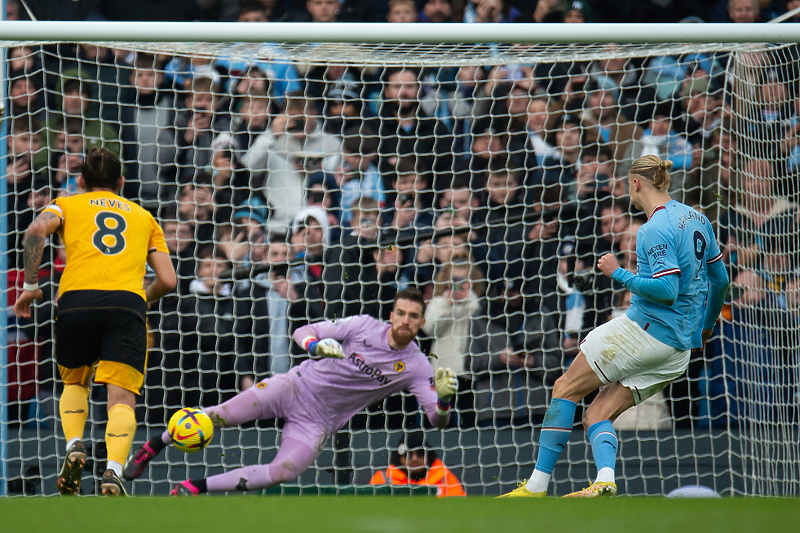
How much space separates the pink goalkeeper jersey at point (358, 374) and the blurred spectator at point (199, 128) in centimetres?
193

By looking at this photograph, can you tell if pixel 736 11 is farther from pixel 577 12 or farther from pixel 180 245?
pixel 180 245

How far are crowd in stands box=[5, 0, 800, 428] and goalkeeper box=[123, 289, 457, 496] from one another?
17.6 inches

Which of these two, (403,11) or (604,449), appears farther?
(403,11)

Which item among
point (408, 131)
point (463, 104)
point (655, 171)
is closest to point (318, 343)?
point (655, 171)

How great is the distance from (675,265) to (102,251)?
9.18ft

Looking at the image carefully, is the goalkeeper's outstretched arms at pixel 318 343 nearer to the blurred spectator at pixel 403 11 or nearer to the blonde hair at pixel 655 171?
the blonde hair at pixel 655 171

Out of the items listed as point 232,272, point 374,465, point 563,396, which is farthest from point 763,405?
point 232,272

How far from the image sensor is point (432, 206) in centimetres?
629

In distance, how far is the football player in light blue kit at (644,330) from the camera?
12.4 ft

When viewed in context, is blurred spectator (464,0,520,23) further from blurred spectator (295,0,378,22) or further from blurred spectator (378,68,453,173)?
blurred spectator (378,68,453,173)

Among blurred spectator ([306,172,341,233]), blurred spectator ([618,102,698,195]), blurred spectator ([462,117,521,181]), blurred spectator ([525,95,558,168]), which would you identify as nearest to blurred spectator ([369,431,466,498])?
blurred spectator ([306,172,341,233])

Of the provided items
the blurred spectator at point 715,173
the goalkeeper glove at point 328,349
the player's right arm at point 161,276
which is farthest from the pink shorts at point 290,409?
the blurred spectator at point 715,173

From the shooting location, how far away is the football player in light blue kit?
378 centimetres

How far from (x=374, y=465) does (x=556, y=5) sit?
4209mm
